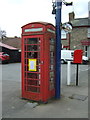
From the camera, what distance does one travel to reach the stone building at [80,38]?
24.9 m

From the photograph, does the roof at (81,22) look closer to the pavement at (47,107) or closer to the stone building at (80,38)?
the stone building at (80,38)

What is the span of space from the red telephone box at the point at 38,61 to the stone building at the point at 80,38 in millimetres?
20647

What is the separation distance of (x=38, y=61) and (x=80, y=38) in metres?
21.6

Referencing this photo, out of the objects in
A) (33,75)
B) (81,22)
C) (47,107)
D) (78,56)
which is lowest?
(47,107)

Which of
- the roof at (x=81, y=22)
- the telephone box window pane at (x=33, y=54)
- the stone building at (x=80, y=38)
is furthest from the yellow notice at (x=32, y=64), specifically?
the roof at (x=81, y=22)

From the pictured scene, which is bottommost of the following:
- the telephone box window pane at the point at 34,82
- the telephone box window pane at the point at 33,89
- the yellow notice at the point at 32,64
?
the telephone box window pane at the point at 33,89

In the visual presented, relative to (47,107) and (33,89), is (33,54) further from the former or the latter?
(47,107)

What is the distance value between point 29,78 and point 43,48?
1.19 m

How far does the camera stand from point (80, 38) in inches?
1001

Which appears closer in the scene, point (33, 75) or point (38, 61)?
point (38, 61)

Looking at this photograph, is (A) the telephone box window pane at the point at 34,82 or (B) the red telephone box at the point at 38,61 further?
(A) the telephone box window pane at the point at 34,82

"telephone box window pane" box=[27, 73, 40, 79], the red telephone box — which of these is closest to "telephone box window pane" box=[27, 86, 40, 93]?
the red telephone box

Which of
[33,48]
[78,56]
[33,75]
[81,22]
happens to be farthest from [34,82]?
[81,22]

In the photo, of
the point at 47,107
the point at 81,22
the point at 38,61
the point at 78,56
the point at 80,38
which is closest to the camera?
the point at 47,107
